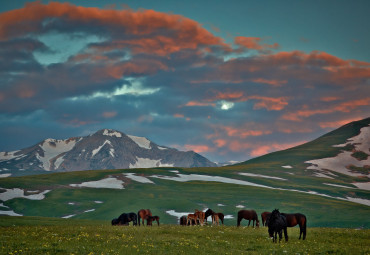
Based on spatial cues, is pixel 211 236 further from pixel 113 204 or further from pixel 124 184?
pixel 124 184

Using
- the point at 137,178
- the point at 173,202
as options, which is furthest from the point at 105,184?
the point at 173,202

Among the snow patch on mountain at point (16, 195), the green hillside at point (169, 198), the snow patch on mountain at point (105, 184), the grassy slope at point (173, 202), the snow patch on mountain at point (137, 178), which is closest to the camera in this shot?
the grassy slope at point (173, 202)

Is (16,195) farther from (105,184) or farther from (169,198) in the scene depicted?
(169,198)

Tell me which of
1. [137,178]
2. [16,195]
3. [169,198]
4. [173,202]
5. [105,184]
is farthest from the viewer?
[137,178]

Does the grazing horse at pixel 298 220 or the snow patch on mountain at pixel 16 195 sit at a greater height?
the grazing horse at pixel 298 220

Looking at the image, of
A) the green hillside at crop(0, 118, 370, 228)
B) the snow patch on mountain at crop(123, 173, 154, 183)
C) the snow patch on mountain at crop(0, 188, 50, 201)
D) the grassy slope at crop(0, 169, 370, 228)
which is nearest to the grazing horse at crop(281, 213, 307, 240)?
the green hillside at crop(0, 118, 370, 228)

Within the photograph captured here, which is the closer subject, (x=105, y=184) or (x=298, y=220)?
(x=298, y=220)

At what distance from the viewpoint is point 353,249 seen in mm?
29266

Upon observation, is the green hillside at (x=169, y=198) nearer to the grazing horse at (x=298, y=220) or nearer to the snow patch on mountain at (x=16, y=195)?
the snow patch on mountain at (x=16, y=195)

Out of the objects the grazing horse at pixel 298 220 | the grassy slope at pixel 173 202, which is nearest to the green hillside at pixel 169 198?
the grassy slope at pixel 173 202

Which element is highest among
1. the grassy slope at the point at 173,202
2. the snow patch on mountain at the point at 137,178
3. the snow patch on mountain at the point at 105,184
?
the snow patch on mountain at the point at 137,178

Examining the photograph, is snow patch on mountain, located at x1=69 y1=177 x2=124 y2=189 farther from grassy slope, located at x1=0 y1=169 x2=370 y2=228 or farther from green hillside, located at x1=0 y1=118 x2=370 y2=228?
grassy slope, located at x1=0 y1=169 x2=370 y2=228

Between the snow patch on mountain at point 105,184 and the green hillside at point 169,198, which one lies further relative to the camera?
the snow patch on mountain at point 105,184

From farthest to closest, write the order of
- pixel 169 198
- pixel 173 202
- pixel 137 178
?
pixel 137 178 → pixel 169 198 → pixel 173 202
